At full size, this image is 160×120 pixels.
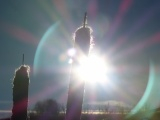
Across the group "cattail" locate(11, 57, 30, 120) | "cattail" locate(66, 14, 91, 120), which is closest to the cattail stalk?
"cattail" locate(11, 57, 30, 120)

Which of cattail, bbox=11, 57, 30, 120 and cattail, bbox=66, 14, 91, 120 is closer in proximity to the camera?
cattail, bbox=66, 14, 91, 120

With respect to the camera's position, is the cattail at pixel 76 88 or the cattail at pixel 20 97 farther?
the cattail at pixel 20 97

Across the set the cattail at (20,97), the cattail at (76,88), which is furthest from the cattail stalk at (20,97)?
the cattail at (76,88)

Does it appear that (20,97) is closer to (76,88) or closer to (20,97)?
(20,97)

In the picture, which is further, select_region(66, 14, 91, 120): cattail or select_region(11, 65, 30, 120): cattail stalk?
select_region(11, 65, 30, 120): cattail stalk

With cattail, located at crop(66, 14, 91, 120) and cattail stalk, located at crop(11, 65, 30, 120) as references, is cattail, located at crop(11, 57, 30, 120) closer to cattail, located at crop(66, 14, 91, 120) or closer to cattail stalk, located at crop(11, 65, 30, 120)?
cattail stalk, located at crop(11, 65, 30, 120)

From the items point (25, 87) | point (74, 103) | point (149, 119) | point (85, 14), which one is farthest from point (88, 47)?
point (149, 119)

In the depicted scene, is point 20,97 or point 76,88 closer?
point 76,88

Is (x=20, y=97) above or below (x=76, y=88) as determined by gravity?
below

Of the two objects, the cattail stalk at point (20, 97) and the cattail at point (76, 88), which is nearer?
the cattail at point (76, 88)

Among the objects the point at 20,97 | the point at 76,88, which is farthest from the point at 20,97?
the point at 76,88

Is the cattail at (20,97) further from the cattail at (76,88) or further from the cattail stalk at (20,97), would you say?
the cattail at (76,88)

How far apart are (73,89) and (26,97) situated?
243 centimetres

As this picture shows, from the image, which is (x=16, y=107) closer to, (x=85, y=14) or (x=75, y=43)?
(x=75, y=43)
